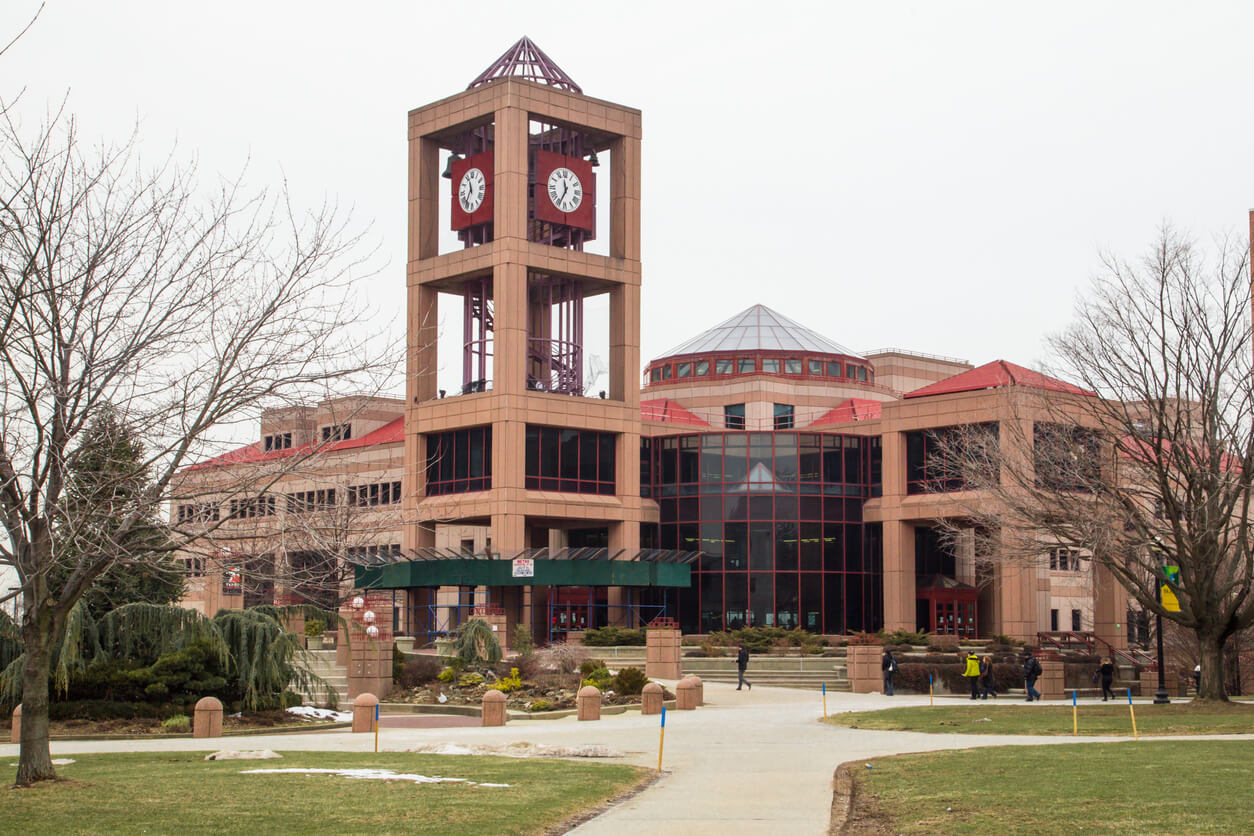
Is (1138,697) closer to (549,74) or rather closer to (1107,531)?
(1107,531)

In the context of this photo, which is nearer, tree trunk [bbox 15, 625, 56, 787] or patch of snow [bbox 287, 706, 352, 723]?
tree trunk [bbox 15, 625, 56, 787]

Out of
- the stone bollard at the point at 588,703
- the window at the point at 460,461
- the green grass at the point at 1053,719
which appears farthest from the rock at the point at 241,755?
the window at the point at 460,461

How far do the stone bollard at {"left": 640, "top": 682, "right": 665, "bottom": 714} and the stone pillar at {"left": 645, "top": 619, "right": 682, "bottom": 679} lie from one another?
9.93 m

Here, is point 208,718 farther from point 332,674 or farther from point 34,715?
point 332,674

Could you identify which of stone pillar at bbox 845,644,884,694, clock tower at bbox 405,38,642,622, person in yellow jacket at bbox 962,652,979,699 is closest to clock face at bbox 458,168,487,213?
clock tower at bbox 405,38,642,622

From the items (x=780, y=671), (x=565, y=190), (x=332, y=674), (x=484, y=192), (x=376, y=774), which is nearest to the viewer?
(x=376, y=774)

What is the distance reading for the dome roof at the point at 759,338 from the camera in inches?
3780

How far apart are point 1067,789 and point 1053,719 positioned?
1594 cm

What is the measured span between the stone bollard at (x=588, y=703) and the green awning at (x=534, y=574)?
27.7 meters

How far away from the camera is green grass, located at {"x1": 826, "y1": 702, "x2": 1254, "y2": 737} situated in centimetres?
3056

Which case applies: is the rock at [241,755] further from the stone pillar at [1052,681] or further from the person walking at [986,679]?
the stone pillar at [1052,681]

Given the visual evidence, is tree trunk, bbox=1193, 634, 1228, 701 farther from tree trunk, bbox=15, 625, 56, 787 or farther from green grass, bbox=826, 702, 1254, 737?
tree trunk, bbox=15, 625, 56, 787

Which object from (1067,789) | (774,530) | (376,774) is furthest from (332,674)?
(1067,789)

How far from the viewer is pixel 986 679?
4509 cm
